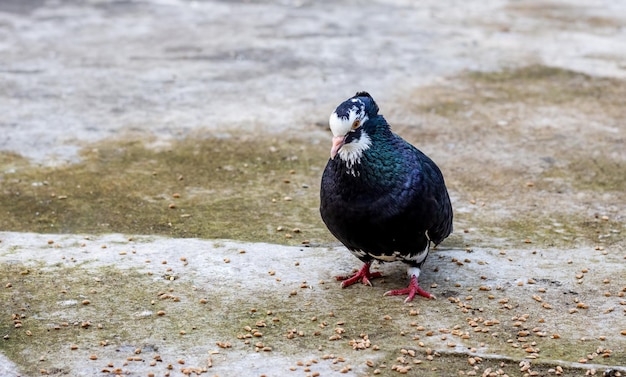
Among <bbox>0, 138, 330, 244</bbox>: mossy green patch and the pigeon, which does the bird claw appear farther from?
<bbox>0, 138, 330, 244</bbox>: mossy green patch

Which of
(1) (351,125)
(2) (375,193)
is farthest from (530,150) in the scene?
(1) (351,125)

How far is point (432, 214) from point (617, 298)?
3.19 ft

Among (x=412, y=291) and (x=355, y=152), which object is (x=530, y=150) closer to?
(x=412, y=291)

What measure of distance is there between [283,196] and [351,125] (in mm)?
1677

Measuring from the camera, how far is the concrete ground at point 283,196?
3955 millimetres

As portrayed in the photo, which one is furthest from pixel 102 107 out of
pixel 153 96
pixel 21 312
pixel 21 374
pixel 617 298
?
pixel 617 298

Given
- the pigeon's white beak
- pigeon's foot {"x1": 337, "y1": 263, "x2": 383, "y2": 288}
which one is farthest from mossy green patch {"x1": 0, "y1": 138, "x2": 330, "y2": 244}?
the pigeon's white beak

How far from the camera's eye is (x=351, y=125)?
416 cm

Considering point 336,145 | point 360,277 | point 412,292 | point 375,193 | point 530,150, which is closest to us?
point 336,145

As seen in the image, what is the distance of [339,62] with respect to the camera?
29.3ft

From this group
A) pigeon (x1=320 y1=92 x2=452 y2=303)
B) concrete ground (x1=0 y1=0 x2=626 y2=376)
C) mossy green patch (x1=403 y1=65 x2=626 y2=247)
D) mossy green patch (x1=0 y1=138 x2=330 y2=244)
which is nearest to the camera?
concrete ground (x1=0 y1=0 x2=626 y2=376)

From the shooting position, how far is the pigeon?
426 cm

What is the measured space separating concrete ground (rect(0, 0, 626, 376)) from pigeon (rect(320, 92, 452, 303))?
0.30 m

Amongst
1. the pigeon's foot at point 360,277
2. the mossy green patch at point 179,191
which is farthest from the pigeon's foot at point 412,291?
the mossy green patch at point 179,191
